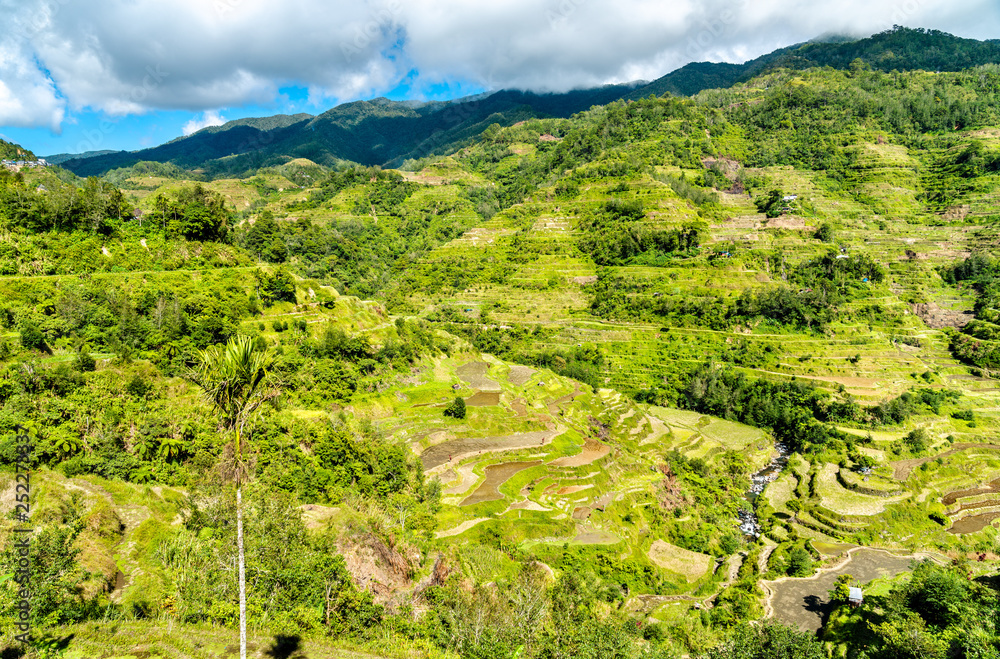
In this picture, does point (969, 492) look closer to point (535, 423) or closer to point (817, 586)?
point (817, 586)

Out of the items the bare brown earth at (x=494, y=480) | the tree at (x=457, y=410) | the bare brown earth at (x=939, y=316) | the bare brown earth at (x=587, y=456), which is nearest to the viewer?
the bare brown earth at (x=494, y=480)

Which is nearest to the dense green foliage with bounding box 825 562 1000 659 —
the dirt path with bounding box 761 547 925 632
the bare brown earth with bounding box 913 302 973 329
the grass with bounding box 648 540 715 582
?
the dirt path with bounding box 761 547 925 632

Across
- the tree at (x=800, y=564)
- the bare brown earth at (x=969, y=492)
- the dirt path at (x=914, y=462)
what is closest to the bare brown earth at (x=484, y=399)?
the tree at (x=800, y=564)

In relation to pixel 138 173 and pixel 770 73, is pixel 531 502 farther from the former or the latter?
pixel 138 173

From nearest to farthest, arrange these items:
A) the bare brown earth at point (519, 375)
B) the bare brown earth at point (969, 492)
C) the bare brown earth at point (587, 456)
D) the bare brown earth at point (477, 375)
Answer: the bare brown earth at point (587, 456) < the bare brown earth at point (969, 492) < the bare brown earth at point (477, 375) < the bare brown earth at point (519, 375)

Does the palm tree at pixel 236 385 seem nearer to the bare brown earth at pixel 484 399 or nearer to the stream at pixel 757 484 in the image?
the bare brown earth at pixel 484 399

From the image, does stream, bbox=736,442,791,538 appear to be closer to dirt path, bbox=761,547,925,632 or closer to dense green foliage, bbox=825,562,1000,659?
dirt path, bbox=761,547,925,632

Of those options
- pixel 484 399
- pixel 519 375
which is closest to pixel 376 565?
pixel 484 399
